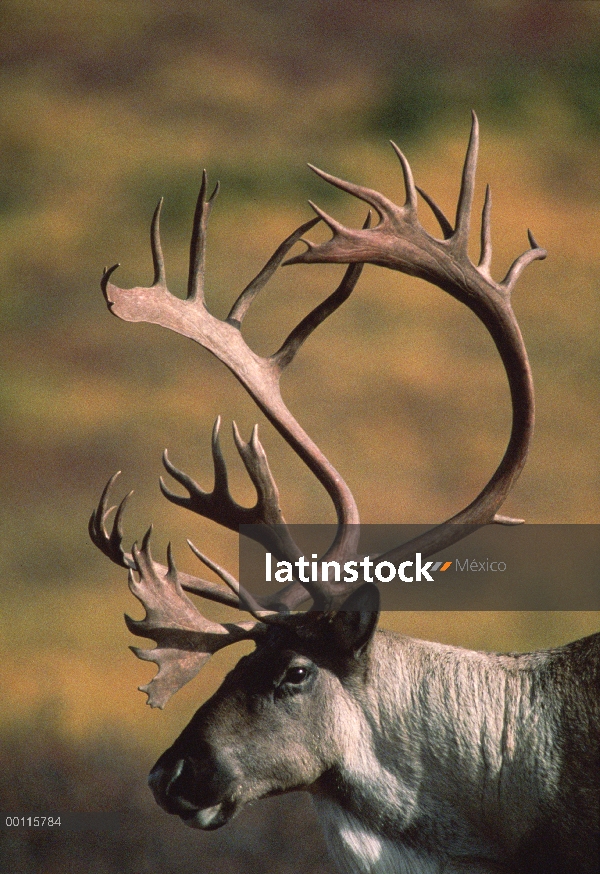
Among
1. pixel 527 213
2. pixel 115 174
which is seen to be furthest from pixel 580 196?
pixel 115 174

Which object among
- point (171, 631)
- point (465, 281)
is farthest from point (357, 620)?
point (465, 281)

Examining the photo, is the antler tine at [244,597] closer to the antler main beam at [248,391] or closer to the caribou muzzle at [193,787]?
the antler main beam at [248,391]

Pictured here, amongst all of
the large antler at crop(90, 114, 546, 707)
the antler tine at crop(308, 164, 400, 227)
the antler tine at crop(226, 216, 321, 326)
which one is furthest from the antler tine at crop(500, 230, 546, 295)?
the antler tine at crop(226, 216, 321, 326)

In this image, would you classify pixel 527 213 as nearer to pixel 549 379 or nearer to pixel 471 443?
pixel 549 379

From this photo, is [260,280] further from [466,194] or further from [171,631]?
[171,631]

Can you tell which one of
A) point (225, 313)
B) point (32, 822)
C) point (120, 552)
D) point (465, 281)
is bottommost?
point (32, 822)

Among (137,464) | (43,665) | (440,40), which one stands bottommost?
(43,665)

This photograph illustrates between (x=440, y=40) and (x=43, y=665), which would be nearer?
(x=43, y=665)

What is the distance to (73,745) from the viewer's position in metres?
3.05

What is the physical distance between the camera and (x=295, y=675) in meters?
2.13

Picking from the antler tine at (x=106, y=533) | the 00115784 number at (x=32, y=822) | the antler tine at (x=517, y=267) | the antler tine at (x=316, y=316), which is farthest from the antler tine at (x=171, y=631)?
the 00115784 number at (x=32, y=822)

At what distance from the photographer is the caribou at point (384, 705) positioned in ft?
6.74

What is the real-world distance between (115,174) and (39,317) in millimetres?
509

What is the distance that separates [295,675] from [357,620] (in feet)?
0.53
